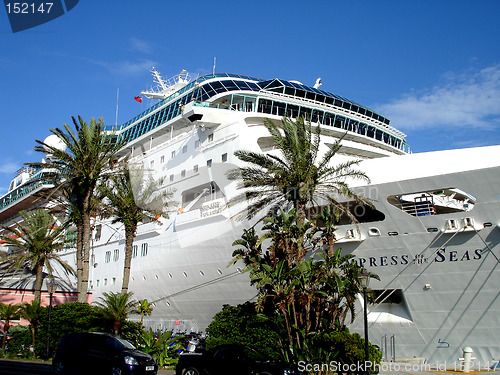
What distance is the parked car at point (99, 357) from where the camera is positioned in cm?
1107

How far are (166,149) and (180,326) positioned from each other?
9.71 m

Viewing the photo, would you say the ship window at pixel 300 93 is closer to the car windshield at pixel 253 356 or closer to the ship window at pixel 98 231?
the ship window at pixel 98 231

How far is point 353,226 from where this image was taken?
17.0 m

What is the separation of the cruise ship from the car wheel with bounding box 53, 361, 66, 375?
27.2 feet

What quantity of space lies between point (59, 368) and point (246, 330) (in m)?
6.10

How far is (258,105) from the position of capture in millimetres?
24484

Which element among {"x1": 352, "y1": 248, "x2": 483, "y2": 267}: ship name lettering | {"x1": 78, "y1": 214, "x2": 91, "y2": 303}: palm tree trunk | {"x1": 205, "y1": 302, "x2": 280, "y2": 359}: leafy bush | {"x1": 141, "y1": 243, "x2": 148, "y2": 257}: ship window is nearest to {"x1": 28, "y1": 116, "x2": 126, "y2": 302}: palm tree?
{"x1": 78, "y1": 214, "x2": 91, "y2": 303}: palm tree trunk

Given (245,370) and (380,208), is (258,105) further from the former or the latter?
(245,370)

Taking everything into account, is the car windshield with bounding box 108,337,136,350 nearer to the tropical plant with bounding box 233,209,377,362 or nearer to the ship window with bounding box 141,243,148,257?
the tropical plant with bounding box 233,209,377,362

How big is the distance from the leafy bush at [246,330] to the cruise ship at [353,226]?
288 cm

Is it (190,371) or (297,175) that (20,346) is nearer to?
(190,371)

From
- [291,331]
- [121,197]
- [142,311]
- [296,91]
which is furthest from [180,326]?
[296,91]

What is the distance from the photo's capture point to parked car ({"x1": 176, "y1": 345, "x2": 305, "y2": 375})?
11.4 metres

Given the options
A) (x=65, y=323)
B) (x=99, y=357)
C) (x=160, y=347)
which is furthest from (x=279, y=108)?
(x=99, y=357)
